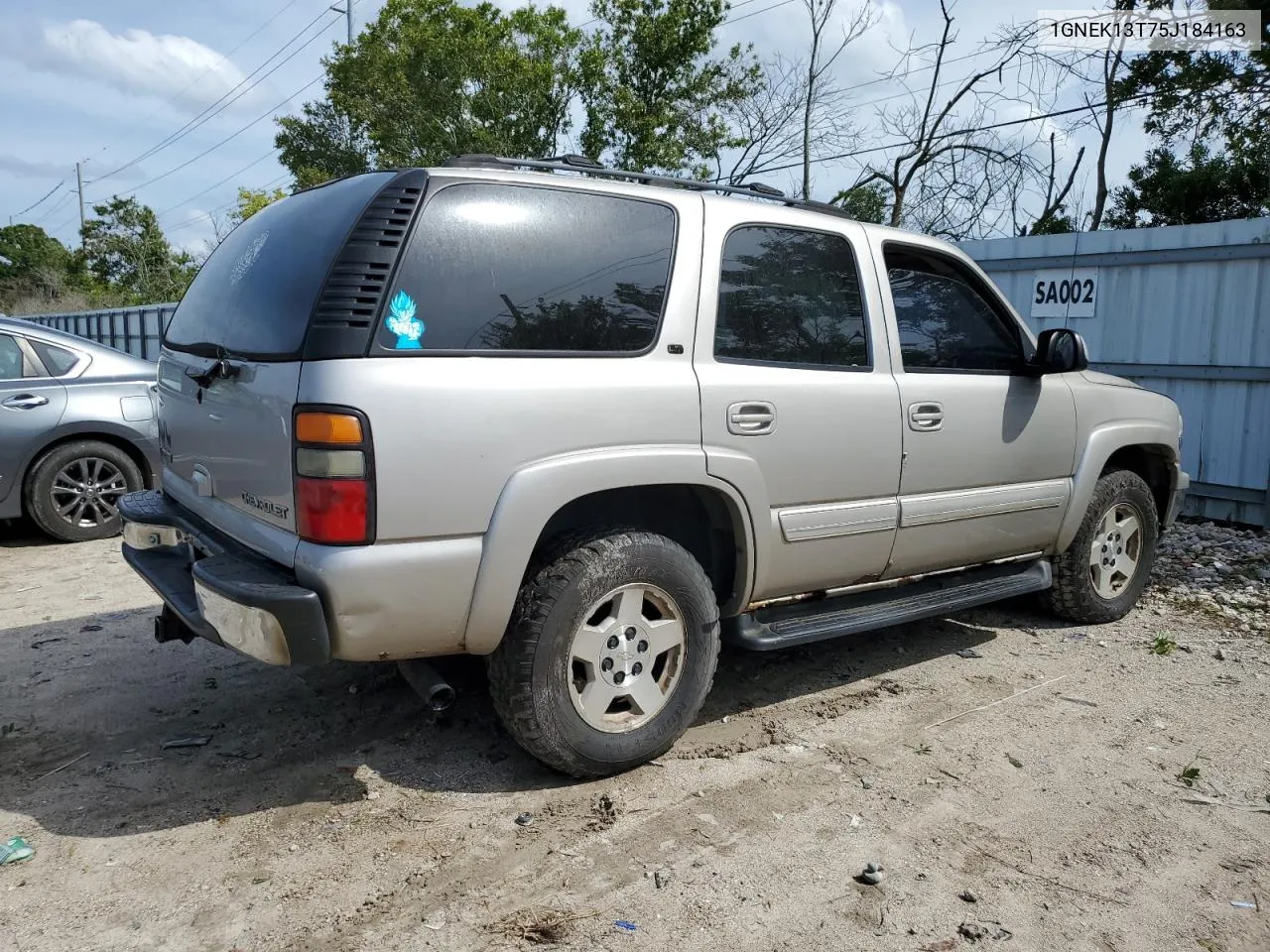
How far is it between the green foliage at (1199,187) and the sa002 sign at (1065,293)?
22.7 ft

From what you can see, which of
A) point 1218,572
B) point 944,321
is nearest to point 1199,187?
point 1218,572

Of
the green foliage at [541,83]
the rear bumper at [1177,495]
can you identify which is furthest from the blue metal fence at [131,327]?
the rear bumper at [1177,495]

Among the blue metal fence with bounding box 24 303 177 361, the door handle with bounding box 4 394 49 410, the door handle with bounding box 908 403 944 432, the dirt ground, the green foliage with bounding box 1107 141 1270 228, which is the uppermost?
the green foliage with bounding box 1107 141 1270 228

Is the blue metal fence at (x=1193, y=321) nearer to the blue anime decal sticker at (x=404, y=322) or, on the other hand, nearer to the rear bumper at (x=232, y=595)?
the blue anime decal sticker at (x=404, y=322)

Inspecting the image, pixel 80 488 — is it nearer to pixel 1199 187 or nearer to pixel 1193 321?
pixel 1193 321

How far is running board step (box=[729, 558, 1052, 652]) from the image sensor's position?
142 inches

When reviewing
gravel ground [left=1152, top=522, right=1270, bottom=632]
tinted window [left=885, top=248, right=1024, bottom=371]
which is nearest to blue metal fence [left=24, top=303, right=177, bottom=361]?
tinted window [left=885, top=248, right=1024, bottom=371]

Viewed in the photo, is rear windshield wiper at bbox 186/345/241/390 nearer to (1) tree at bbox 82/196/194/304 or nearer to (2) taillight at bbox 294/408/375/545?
(2) taillight at bbox 294/408/375/545

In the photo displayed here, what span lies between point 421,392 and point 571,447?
502 millimetres

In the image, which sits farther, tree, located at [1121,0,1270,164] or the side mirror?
tree, located at [1121,0,1270,164]

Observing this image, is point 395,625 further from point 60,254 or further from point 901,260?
point 60,254

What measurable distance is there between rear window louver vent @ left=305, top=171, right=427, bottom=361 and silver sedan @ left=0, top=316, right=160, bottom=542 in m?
4.34

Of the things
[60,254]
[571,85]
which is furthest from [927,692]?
[60,254]

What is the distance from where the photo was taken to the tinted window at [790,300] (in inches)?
137
